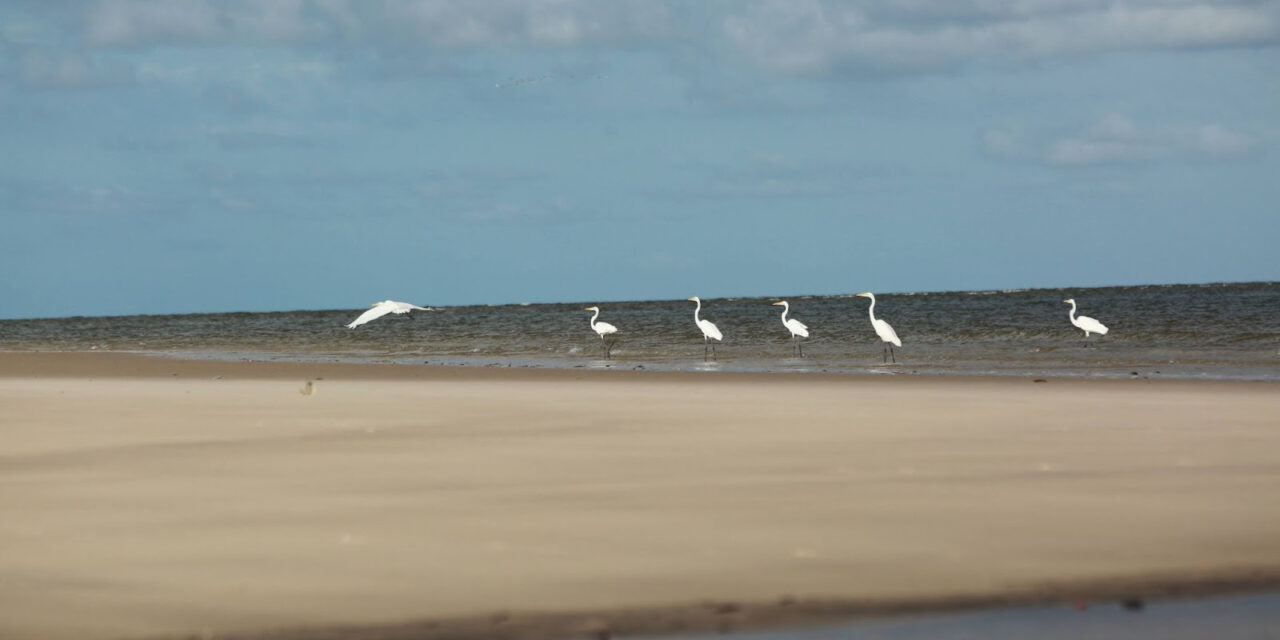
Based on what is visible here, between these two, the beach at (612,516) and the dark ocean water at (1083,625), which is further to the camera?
the beach at (612,516)

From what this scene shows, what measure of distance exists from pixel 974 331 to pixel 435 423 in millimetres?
28602

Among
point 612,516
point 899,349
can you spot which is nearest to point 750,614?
point 612,516

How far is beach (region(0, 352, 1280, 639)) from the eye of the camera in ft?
19.0

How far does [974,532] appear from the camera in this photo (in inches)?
281

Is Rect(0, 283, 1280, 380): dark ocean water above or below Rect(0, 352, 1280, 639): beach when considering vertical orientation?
above

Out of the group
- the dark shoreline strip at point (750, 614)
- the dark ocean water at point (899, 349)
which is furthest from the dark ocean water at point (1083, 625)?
the dark ocean water at point (899, 349)

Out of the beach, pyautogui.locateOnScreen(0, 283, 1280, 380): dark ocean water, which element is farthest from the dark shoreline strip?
pyautogui.locateOnScreen(0, 283, 1280, 380): dark ocean water

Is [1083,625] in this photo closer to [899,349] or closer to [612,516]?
[612,516]

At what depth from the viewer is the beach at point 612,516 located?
5.79 m

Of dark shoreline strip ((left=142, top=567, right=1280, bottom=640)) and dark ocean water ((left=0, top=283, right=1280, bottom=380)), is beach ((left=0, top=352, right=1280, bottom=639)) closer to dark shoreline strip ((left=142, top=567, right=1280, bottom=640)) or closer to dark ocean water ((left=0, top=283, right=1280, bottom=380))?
dark shoreline strip ((left=142, top=567, right=1280, bottom=640))

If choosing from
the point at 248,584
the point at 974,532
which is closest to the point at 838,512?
the point at 974,532

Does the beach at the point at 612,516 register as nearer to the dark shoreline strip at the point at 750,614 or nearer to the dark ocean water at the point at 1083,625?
the dark shoreline strip at the point at 750,614

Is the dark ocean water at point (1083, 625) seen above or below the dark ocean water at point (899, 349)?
below

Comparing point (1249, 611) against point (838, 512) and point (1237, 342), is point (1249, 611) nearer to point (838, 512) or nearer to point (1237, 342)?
point (838, 512)
